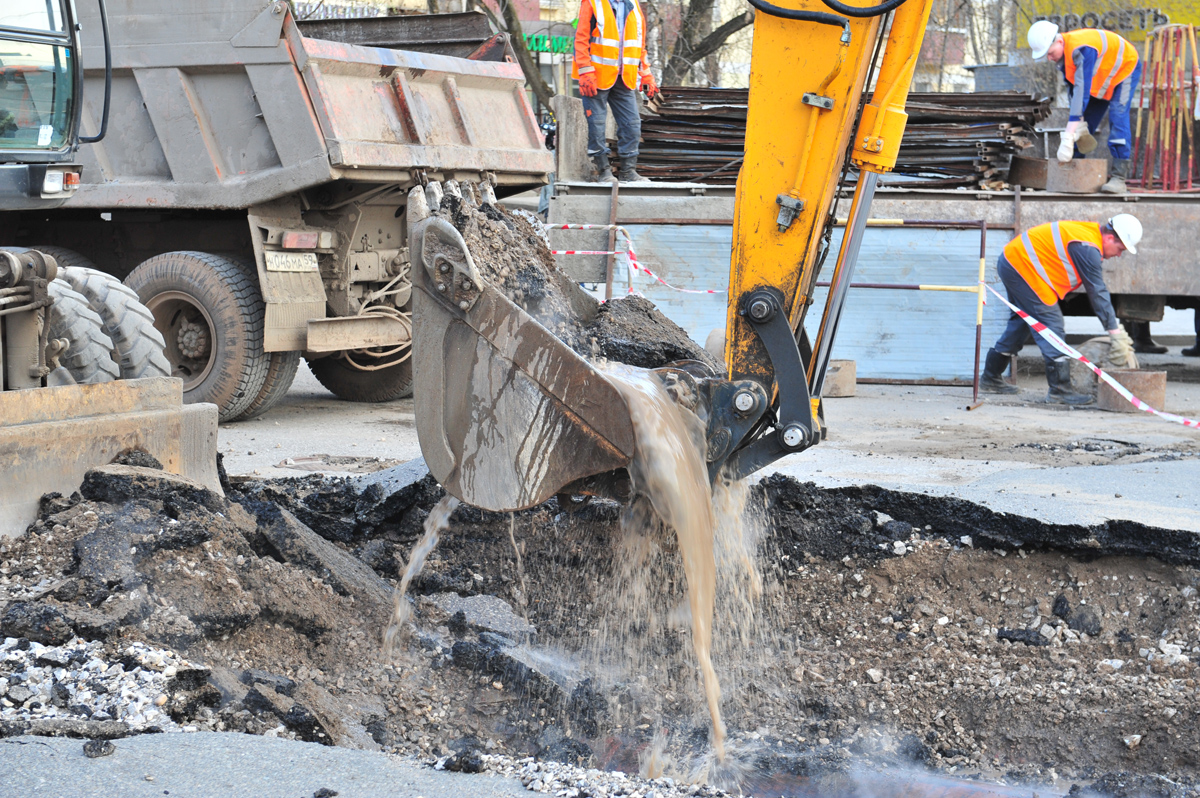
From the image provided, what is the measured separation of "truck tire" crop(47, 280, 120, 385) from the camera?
4.88 meters

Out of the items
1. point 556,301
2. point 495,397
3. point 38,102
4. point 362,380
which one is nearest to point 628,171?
point 362,380

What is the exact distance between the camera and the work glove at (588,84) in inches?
412

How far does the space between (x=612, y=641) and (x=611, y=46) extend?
24.7 feet

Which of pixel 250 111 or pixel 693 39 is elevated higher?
pixel 693 39

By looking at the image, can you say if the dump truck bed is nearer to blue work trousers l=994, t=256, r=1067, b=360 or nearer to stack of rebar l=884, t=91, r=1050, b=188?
blue work trousers l=994, t=256, r=1067, b=360

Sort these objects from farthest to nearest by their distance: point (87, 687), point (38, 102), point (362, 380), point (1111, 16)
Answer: point (1111, 16) → point (362, 380) → point (38, 102) → point (87, 687)

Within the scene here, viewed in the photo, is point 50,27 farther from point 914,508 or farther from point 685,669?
point 914,508

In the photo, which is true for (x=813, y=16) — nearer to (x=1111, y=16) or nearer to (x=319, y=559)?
(x=319, y=559)

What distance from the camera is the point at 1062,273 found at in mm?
9195

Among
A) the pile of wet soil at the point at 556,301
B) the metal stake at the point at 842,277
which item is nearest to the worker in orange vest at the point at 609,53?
the pile of wet soil at the point at 556,301

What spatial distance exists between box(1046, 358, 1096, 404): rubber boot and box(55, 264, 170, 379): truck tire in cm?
715

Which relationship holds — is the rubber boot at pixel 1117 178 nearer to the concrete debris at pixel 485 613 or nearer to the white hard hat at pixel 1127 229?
the white hard hat at pixel 1127 229

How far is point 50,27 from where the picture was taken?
4762mm

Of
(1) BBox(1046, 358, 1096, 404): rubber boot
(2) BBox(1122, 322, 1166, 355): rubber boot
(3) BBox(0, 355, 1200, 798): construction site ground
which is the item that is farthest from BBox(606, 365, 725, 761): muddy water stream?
(2) BBox(1122, 322, 1166, 355): rubber boot
